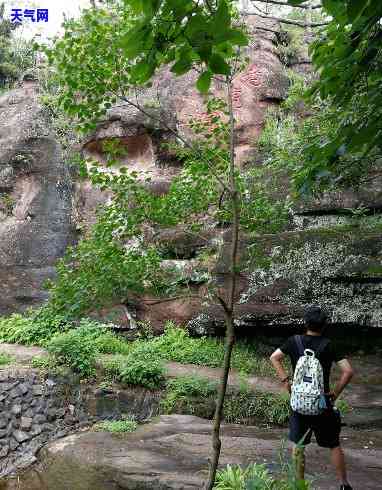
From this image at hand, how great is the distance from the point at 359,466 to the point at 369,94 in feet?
13.5

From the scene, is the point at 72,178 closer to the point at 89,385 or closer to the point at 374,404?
the point at 89,385

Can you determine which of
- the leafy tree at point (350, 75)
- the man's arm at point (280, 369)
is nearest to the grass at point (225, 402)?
the man's arm at point (280, 369)

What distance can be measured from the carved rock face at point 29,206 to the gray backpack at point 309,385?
10431 millimetres

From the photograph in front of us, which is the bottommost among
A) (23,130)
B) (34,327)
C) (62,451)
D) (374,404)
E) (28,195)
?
(62,451)

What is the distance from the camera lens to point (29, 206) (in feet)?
47.3

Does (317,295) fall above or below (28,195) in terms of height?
below

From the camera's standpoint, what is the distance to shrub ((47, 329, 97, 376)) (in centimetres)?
907

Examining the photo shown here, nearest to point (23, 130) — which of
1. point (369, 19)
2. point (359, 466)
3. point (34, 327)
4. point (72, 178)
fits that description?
point (72, 178)

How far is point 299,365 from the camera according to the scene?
13.3ft

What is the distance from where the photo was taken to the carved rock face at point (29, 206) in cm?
1360

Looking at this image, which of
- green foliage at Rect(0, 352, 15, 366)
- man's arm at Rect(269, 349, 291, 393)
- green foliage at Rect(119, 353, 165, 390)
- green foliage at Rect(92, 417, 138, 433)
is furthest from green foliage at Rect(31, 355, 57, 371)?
man's arm at Rect(269, 349, 291, 393)

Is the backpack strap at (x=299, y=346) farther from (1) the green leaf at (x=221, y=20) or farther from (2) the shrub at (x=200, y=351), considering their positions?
(2) the shrub at (x=200, y=351)

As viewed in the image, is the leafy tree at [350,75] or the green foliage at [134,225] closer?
the leafy tree at [350,75]

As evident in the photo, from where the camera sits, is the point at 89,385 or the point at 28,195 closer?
the point at 89,385
